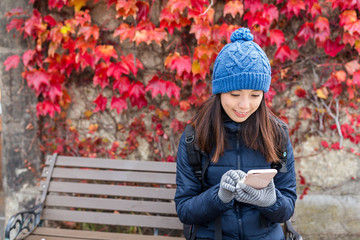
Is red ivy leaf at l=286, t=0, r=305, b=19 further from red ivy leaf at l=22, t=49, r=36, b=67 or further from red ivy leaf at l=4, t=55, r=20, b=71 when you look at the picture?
red ivy leaf at l=4, t=55, r=20, b=71

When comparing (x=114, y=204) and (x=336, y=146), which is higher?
(x=336, y=146)

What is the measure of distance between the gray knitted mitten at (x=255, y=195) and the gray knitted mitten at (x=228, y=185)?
3cm

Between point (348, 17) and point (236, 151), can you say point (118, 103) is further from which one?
point (348, 17)

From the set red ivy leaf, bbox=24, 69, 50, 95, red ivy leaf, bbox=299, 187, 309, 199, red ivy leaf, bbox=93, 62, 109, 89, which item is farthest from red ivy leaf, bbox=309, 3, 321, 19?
red ivy leaf, bbox=24, 69, 50, 95

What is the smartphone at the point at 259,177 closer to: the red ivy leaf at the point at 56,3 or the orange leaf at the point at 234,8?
the orange leaf at the point at 234,8

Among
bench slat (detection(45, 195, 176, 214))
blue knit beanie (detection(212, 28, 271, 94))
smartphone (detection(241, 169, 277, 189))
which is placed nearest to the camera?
smartphone (detection(241, 169, 277, 189))

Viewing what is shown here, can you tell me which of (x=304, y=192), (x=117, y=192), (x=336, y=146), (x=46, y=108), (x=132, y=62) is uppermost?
(x=132, y=62)

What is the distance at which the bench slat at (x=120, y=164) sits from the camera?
2545 millimetres

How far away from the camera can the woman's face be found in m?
1.55

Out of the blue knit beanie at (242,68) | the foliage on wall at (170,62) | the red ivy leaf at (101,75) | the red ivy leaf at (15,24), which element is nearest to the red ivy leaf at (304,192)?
the foliage on wall at (170,62)

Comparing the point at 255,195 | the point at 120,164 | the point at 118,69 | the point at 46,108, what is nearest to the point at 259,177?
the point at 255,195

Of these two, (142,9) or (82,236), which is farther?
(142,9)

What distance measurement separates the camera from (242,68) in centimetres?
150

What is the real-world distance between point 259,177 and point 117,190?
57.9 inches
